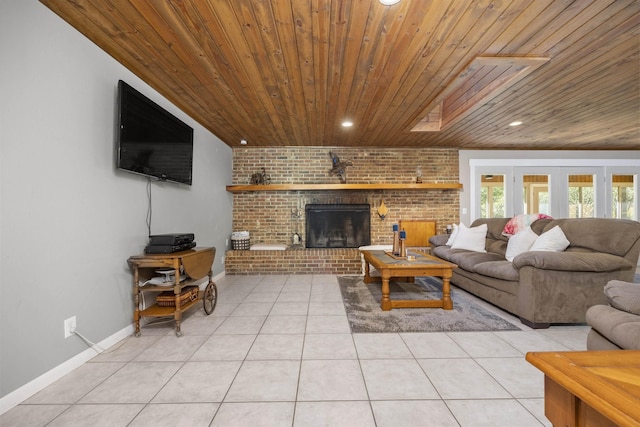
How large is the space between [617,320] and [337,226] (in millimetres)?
3527

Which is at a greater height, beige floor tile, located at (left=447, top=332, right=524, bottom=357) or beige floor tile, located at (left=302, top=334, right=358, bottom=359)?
beige floor tile, located at (left=447, top=332, right=524, bottom=357)

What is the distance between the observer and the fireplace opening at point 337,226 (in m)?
4.59

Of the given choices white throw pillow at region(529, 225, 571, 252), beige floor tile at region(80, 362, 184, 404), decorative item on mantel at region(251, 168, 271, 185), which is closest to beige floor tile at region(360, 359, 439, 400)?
beige floor tile at region(80, 362, 184, 404)

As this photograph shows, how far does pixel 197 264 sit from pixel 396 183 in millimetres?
3507

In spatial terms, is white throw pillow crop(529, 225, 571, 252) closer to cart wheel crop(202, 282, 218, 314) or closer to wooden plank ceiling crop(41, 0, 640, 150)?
wooden plank ceiling crop(41, 0, 640, 150)

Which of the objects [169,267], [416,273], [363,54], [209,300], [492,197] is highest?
[363,54]

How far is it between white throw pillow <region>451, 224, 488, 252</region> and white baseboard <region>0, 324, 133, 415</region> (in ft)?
12.7

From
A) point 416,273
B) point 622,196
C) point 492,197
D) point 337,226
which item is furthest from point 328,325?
point 622,196

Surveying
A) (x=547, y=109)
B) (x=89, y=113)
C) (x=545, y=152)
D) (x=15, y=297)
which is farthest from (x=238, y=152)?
(x=545, y=152)

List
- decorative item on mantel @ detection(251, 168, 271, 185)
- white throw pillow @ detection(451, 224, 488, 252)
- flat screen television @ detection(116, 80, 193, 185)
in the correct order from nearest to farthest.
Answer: flat screen television @ detection(116, 80, 193, 185) → white throw pillow @ detection(451, 224, 488, 252) → decorative item on mantel @ detection(251, 168, 271, 185)

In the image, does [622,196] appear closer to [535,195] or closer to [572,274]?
[535,195]

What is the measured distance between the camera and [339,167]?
4.55 meters

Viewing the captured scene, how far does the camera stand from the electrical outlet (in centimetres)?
161

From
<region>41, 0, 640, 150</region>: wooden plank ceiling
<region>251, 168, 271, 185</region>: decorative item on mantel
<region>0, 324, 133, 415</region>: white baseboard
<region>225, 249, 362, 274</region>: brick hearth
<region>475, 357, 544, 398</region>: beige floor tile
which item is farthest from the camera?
<region>251, 168, 271, 185</region>: decorative item on mantel
